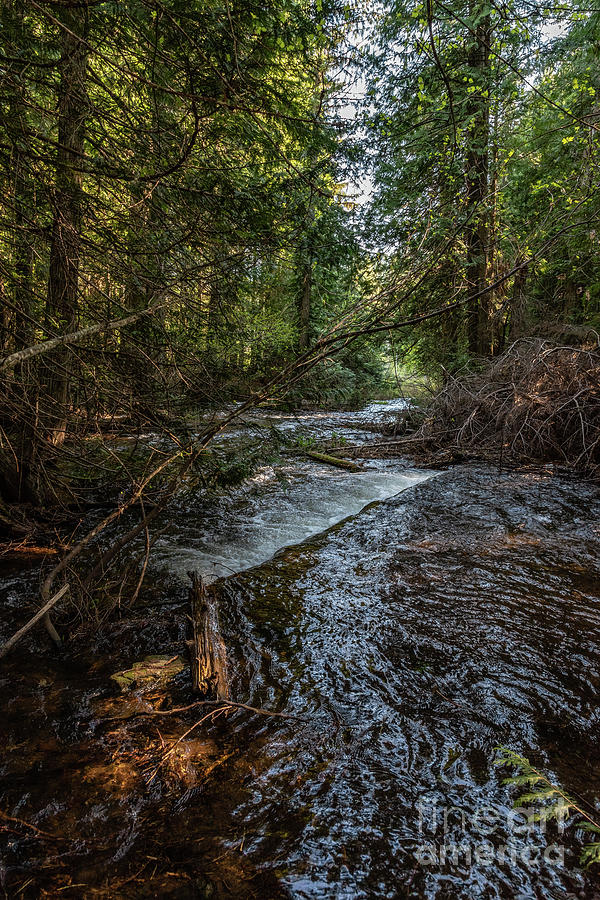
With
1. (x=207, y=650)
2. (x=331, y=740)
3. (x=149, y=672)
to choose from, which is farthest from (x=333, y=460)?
(x=331, y=740)

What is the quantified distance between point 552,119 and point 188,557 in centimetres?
1316

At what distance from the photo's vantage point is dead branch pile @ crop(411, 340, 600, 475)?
577 cm

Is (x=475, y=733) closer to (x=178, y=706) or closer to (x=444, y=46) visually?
(x=178, y=706)

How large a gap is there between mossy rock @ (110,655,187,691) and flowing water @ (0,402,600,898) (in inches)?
2.3

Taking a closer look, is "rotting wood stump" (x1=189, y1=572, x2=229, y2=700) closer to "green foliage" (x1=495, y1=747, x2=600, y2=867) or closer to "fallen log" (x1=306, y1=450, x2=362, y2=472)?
"green foliage" (x1=495, y1=747, x2=600, y2=867)

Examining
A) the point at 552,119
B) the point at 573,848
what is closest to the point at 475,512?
the point at 573,848

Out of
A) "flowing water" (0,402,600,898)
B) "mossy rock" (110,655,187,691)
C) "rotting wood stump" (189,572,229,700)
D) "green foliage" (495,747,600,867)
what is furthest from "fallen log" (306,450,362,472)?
"green foliage" (495,747,600,867)

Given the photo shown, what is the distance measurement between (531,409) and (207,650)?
6.19 metres

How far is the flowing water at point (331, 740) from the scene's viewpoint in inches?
50.9

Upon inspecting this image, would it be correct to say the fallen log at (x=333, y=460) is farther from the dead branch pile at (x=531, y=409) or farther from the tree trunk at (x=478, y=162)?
the tree trunk at (x=478, y=162)

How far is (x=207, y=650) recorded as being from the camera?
7.51ft

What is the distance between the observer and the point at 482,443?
744 cm

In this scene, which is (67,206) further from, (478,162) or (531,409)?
(478,162)

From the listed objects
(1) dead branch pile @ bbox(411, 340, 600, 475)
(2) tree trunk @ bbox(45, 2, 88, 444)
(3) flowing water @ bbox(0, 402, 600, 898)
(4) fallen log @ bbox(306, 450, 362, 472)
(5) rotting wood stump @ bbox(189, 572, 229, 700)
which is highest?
(2) tree trunk @ bbox(45, 2, 88, 444)
